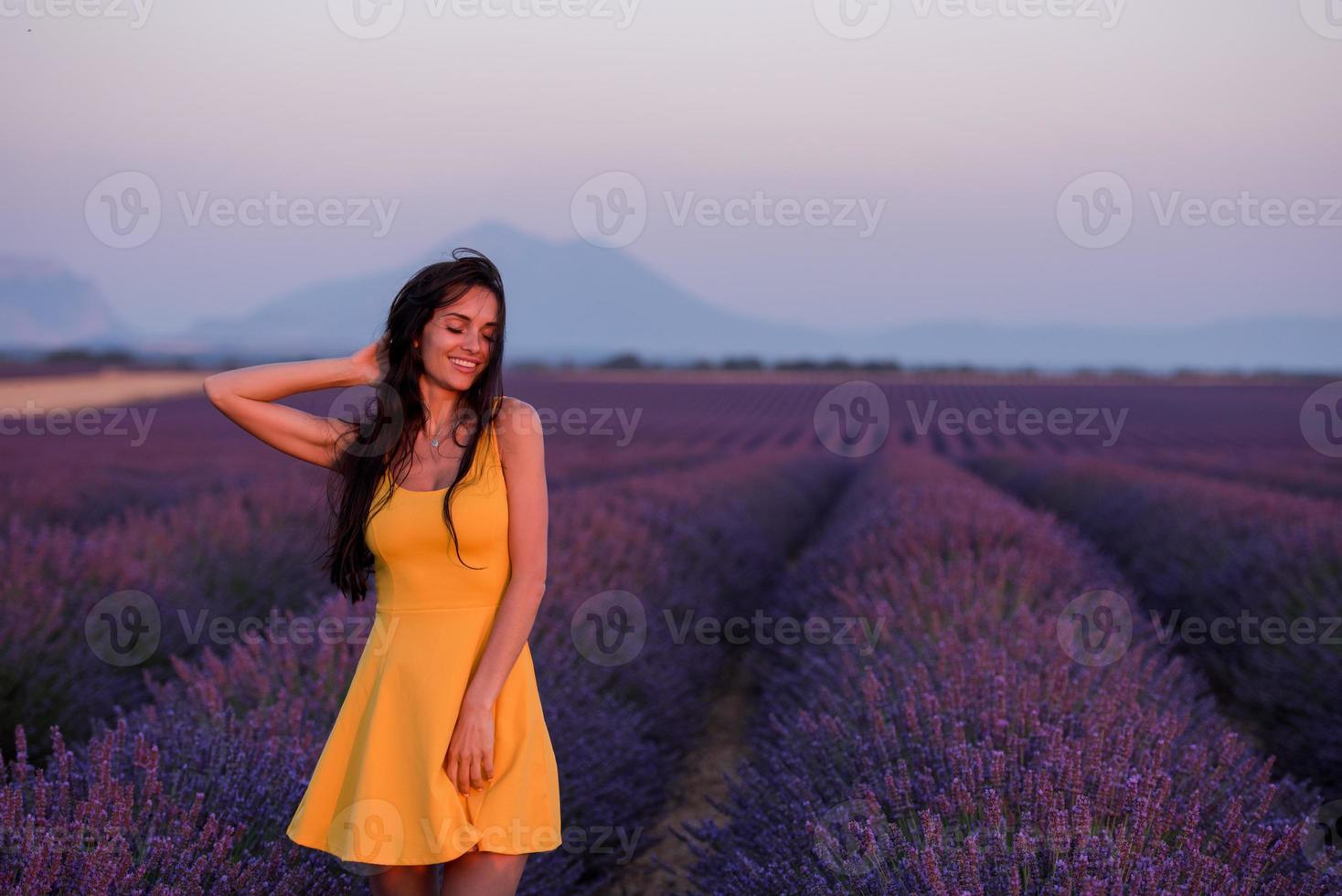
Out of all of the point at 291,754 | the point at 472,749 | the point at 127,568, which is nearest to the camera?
the point at 472,749

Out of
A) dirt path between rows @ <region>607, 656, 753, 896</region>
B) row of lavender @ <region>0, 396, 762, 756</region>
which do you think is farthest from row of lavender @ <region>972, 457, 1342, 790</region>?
row of lavender @ <region>0, 396, 762, 756</region>

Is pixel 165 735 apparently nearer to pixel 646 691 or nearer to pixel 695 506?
pixel 646 691

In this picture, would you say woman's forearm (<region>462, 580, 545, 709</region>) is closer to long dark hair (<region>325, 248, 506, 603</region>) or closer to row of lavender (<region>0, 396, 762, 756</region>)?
long dark hair (<region>325, 248, 506, 603</region>)

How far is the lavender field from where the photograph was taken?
1771mm

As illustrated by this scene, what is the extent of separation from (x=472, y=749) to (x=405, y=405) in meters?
0.64

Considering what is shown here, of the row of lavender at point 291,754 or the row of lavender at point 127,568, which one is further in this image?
the row of lavender at point 127,568

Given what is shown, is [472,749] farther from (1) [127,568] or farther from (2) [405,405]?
(1) [127,568]

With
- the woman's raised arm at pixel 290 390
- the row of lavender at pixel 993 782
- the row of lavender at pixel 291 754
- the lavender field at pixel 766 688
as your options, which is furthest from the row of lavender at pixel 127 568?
the row of lavender at pixel 993 782

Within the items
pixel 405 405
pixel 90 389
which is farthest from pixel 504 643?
pixel 90 389

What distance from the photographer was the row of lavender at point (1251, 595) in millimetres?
4176

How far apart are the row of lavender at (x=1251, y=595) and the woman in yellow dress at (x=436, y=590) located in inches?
125

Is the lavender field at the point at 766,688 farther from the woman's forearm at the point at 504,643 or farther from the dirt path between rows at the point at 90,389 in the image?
the dirt path between rows at the point at 90,389

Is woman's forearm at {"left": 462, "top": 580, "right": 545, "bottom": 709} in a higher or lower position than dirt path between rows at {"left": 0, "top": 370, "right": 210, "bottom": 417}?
higher

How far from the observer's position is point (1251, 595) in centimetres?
521
